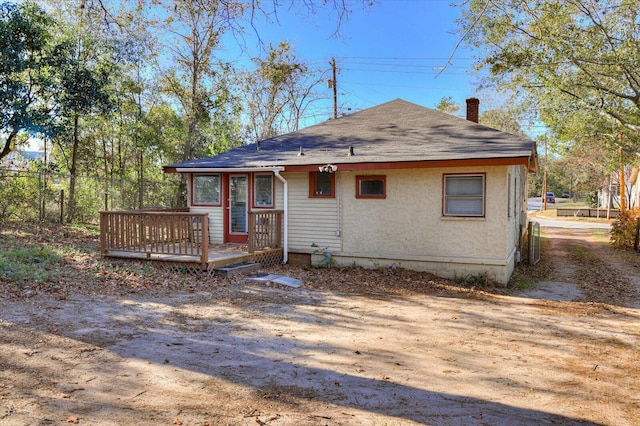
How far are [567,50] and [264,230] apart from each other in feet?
33.6

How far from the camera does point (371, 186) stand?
34.0ft

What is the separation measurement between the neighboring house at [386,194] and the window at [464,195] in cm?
2

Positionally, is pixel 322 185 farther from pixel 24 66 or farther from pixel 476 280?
pixel 24 66

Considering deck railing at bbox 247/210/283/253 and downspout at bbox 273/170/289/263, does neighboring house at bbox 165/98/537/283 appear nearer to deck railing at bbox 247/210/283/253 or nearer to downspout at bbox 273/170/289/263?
downspout at bbox 273/170/289/263

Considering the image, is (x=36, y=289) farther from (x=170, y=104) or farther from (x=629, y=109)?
(x=629, y=109)

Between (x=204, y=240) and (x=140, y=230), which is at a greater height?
(x=140, y=230)

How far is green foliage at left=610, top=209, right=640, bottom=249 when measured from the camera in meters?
16.2

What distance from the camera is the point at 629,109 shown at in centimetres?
1642

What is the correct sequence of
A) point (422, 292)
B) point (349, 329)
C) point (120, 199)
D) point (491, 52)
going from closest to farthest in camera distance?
point (349, 329)
point (422, 292)
point (491, 52)
point (120, 199)

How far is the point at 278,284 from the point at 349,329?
3052 millimetres

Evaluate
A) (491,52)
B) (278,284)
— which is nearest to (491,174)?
(278,284)

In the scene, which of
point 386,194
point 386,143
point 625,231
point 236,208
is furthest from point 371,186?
point 625,231

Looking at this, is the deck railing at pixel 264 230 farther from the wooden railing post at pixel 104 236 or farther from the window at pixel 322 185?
the wooden railing post at pixel 104 236

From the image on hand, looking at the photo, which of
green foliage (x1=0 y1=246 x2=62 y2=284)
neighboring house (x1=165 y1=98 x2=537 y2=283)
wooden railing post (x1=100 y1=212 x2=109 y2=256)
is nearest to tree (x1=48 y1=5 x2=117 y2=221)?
neighboring house (x1=165 y1=98 x2=537 y2=283)
